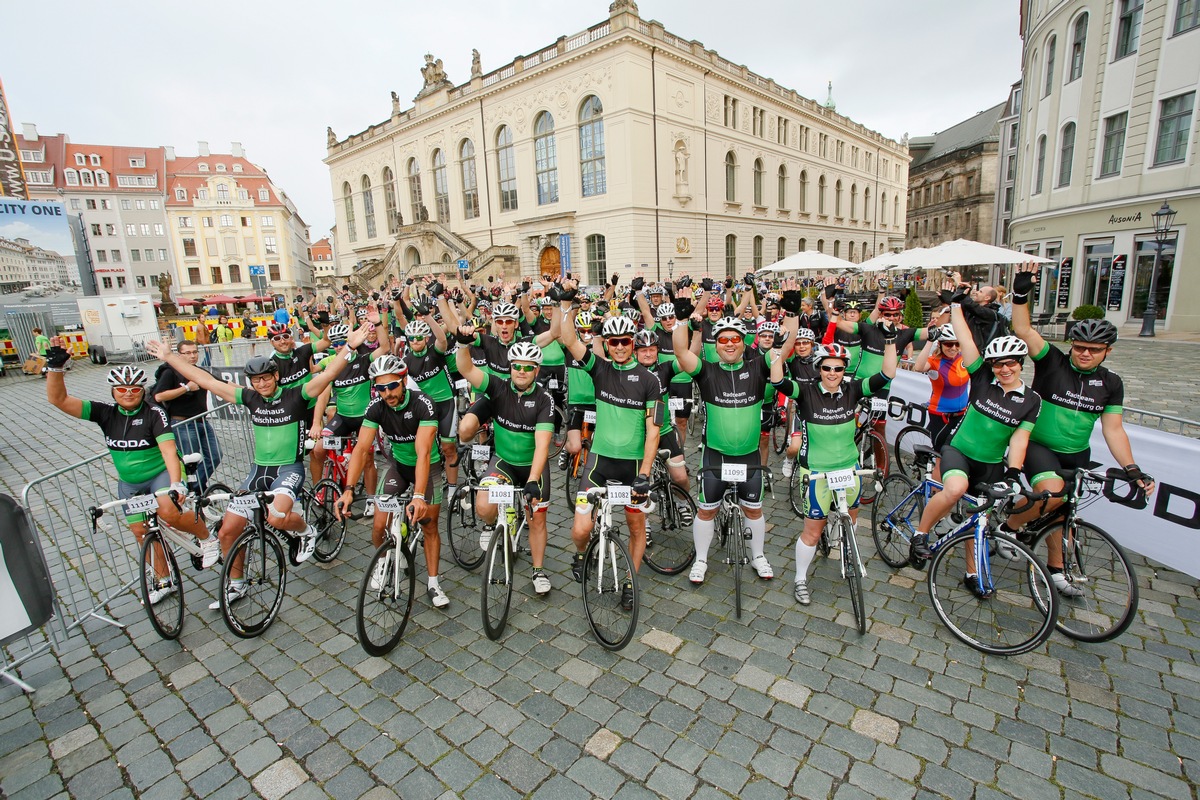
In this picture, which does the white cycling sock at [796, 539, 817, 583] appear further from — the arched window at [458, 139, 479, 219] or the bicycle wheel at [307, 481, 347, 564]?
the arched window at [458, 139, 479, 219]

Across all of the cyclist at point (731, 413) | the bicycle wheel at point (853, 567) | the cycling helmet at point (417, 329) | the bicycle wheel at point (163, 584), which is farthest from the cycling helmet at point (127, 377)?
the bicycle wheel at point (853, 567)

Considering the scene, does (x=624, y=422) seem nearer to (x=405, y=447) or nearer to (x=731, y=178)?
(x=405, y=447)

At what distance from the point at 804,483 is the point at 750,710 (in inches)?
77.7

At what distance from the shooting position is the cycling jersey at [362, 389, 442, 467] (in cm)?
498

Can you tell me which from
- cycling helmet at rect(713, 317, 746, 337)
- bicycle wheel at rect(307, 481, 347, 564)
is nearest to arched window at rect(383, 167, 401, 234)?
bicycle wheel at rect(307, 481, 347, 564)

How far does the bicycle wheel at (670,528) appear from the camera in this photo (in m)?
5.72

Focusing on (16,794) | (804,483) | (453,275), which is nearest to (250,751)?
(16,794)

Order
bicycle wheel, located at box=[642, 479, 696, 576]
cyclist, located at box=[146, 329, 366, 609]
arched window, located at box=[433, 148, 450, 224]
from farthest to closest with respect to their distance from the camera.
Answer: arched window, located at box=[433, 148, 450, 224], bicycle wheel, located at box=[642, 479, 696, 576], cyclist, located at box=[146, 329, 366, 609]

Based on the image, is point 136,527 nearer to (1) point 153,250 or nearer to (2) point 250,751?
(2) point 250,751

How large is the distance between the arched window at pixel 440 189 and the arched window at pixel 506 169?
6.34 m

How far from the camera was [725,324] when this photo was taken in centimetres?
502

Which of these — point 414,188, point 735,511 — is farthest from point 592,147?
point 735,511

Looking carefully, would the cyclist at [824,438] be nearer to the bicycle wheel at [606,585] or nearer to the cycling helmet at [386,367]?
the bicycle wheel at [606,585]

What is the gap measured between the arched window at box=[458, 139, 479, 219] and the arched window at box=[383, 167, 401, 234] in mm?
10401
